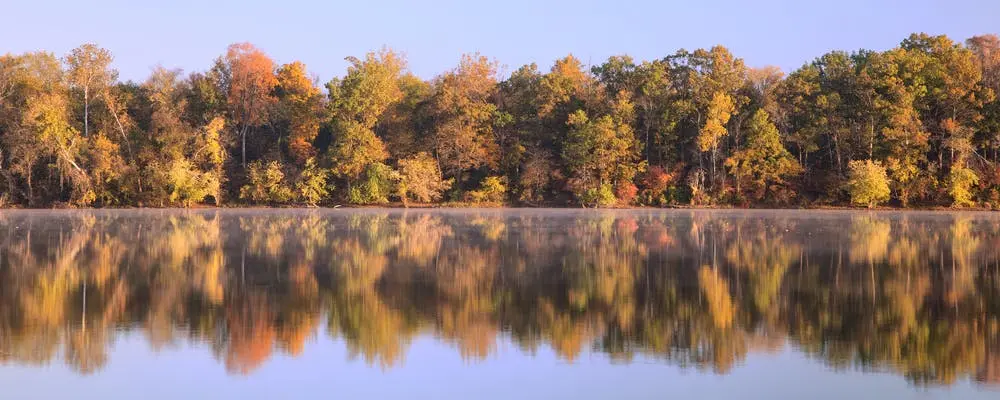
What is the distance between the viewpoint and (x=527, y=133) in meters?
64.0

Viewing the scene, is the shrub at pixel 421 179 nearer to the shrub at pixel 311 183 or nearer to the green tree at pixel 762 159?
the shrub at pixel 311 183

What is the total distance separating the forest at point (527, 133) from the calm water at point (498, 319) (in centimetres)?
2876

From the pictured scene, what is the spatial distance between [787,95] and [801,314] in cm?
4693

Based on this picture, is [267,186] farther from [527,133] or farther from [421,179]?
[527,133]

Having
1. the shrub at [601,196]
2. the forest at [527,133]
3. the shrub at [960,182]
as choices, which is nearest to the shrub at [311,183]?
the forest at [527,133]

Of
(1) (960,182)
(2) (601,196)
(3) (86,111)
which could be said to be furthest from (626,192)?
(3) (86,111)

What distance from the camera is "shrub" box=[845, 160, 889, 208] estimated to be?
180 feet

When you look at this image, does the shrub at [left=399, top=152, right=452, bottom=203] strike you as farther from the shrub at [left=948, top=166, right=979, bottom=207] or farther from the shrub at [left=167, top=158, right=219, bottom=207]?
the shrub at [left=948, top=166, right=979, bottom=207]

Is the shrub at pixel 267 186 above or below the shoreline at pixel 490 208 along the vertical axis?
above

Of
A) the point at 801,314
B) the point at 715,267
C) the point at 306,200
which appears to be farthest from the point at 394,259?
the point at 306,200

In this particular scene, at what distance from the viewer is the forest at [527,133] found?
188ft

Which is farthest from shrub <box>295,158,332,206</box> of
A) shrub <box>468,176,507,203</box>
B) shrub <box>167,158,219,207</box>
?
shrub <box>468,176,507,203</box>

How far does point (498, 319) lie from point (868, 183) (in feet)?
144

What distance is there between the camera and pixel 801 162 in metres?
63.1
